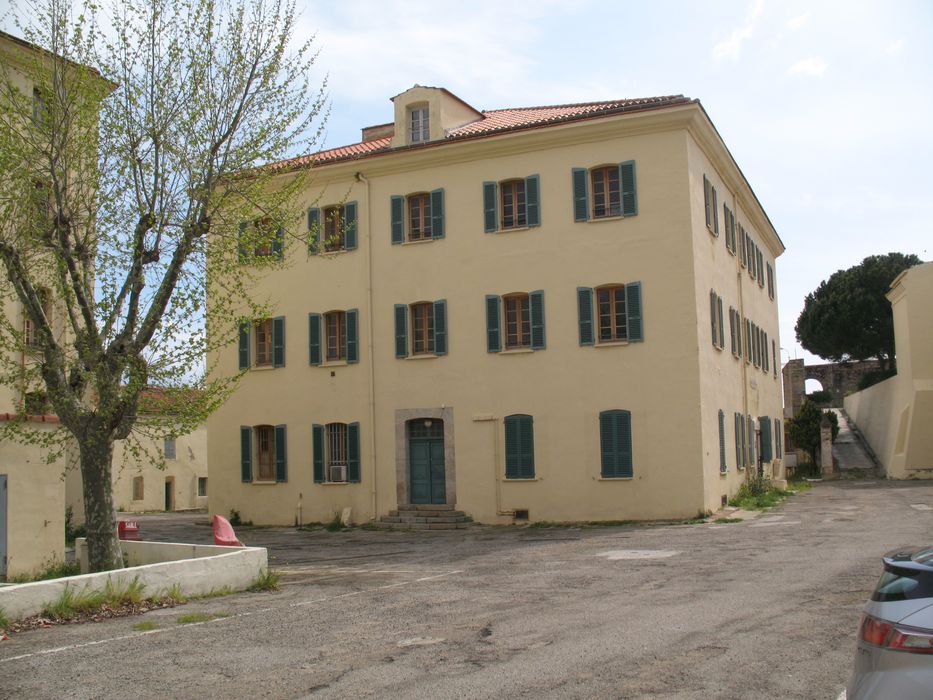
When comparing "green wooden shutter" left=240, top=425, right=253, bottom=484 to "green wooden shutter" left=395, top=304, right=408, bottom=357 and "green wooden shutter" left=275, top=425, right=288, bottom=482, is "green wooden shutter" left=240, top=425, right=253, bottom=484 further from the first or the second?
"green wooden shutter" left=395, top=304, right=408, bottom=357

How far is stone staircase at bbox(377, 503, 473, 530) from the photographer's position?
22.2 metres

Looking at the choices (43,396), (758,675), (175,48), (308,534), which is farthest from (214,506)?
(758,675)

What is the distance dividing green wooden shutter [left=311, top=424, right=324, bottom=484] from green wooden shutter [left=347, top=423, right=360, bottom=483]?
0.80m

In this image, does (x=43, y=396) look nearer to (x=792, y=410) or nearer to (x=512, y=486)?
(x=512, y=486)

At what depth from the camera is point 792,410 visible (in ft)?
144

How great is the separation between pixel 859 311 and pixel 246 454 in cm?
4441

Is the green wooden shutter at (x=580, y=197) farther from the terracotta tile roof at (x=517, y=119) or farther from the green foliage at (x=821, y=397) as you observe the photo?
the green foliage at (x=821, y=397)

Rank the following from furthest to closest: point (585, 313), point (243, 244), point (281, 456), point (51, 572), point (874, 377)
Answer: point (874, 377), point (281, 456), point (585, 313), point (51, 572), point (243, 244)

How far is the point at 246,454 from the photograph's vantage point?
83.5 feet

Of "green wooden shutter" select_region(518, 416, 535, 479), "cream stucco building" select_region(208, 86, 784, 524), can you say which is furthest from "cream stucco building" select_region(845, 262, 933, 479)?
"green wooden shutter" select_region(518, 416, 535, 479)

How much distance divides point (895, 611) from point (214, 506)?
78.8ft

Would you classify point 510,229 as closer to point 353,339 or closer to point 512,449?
point 353,339

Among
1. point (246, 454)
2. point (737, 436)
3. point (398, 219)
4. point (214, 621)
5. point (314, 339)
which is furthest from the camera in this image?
point (246, 454)

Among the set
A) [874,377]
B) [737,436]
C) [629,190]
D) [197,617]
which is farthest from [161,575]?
[874,377]
